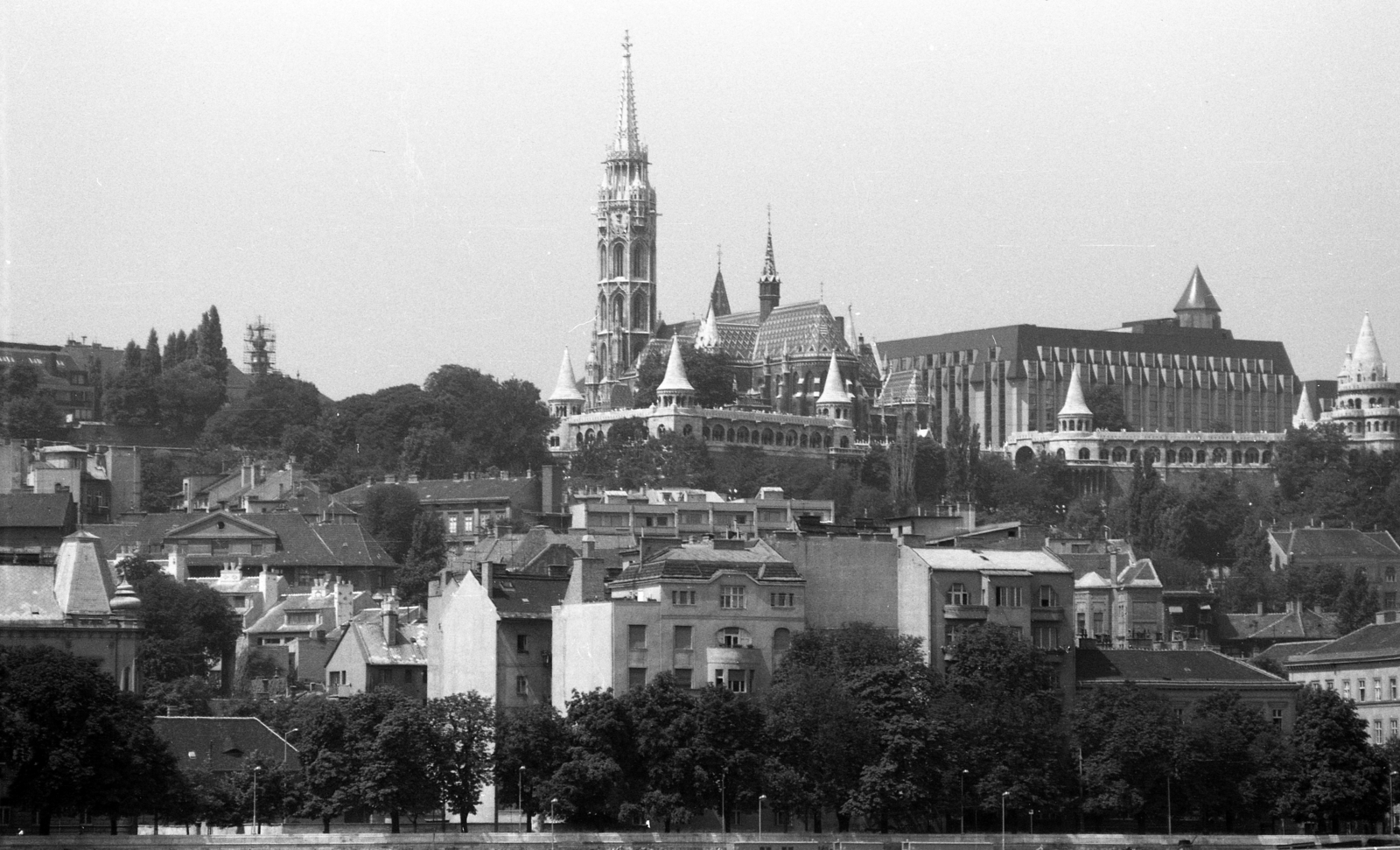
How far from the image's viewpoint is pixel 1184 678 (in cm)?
11406

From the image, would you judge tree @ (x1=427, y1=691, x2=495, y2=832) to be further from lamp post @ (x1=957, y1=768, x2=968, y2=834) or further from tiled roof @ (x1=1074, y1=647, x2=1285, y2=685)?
tiled roof @ (x1=1074, y1=647, x2=1285, y2=685)

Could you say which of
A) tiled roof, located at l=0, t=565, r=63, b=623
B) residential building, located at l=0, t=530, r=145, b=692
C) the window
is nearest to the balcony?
the window

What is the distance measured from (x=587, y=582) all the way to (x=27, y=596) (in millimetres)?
18239

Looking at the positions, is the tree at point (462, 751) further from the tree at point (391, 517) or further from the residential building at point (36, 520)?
the tree at point (391, 517)

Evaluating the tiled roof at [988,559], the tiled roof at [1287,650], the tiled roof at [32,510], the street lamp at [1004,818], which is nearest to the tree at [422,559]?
the tiled roof at [32,510]

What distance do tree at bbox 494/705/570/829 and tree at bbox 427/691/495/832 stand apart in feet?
1.88

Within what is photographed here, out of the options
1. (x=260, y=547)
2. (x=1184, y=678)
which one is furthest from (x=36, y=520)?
(x=1184, y=678)

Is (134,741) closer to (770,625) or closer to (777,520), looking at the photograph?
(770,625)

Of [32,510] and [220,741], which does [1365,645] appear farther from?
[32,510]

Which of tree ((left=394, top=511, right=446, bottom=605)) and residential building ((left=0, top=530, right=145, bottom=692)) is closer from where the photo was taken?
residential building ((left=0, top=530, right=145, bottom=692))

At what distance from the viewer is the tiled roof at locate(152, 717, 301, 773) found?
359 ft

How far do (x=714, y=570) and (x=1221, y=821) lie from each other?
18063mm

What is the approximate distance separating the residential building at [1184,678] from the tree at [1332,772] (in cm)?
276

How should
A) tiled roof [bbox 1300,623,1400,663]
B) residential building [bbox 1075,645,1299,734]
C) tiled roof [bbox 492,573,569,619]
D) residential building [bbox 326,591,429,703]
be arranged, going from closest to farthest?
1. tiled roof [bbox 492,573,569,619]
2. residential building [bbox 1075,645,1299,734]
3. residential building [bbox 326,591,429,703]
4. tiled roof [bbox 1300,623,1400,663]
